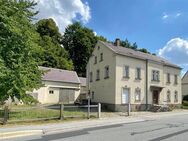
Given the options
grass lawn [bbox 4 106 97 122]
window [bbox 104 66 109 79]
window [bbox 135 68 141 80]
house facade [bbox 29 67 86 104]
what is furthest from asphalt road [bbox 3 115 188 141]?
house facade [bbox 29 67 86 104]

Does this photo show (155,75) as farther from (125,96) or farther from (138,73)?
(125,96)

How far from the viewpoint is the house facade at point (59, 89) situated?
123 ft

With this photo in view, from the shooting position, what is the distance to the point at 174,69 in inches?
1443

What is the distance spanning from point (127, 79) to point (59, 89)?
551 inches

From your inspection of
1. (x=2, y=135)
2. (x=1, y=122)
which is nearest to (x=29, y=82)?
(x=1, y=122)

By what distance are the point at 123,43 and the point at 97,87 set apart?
3630cm

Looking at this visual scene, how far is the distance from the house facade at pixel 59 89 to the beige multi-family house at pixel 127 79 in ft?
21.3

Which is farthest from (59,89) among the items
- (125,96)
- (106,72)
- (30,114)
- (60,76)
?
(30,114)

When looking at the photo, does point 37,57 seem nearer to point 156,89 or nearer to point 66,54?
point 156,89

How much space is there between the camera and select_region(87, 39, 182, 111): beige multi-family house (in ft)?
94.8

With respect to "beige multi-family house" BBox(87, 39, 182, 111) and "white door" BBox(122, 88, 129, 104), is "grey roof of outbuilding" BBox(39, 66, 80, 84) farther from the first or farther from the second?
"white door" BBox(122, 88, 129, 104)

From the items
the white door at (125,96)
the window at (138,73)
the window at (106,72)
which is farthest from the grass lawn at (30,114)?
the window at (138,73)

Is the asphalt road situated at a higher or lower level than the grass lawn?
lower

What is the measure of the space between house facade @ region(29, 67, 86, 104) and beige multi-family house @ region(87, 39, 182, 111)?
6.50 metres
